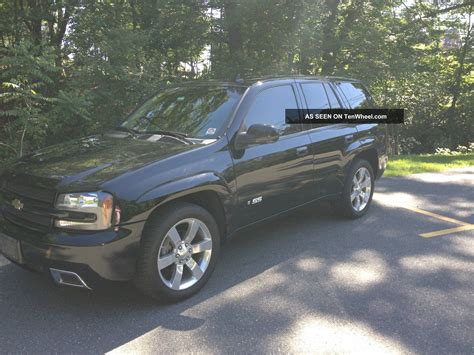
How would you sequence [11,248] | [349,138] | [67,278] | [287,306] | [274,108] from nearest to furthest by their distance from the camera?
[67,278] → [11,248] → [287,306] → [274,108] → [349,138]

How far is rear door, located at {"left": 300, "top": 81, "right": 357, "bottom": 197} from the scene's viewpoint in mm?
4984

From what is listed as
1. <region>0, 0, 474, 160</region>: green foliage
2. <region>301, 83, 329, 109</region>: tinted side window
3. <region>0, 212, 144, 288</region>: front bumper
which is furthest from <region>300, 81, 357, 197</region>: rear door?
<region>0, 0, 474, 160</region>: green foliage

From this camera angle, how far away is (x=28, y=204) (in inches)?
133

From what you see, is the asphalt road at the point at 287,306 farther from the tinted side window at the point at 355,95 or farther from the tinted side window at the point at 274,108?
the tinted side window at the point at 355,95

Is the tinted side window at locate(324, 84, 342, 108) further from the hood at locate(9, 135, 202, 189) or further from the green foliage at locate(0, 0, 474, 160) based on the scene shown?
the green foliage at locate(0, 0, 474, 160)

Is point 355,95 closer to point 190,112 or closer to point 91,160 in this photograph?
point 190,112

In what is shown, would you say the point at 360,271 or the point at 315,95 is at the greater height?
the point at 315,95

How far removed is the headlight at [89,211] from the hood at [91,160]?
0.33 feet

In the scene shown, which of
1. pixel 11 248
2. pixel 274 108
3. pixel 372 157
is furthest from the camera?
pixel 372 157

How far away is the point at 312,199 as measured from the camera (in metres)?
5.01

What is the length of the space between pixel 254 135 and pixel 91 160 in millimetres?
1403

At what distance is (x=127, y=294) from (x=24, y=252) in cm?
87

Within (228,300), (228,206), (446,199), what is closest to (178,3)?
(446,199)

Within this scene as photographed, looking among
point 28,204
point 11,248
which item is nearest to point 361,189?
point 28,204
